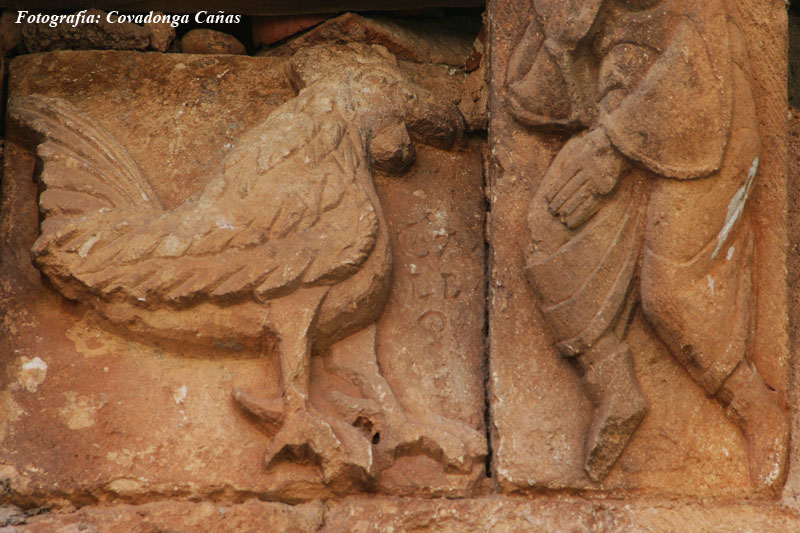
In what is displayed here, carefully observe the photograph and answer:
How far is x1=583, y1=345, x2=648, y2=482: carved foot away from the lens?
3004 millimetres

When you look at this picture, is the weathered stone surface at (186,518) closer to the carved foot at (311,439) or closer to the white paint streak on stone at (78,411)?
the carved foot at (311,439)

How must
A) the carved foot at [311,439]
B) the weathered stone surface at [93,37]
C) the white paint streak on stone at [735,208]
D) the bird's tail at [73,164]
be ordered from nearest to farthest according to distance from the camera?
1. the carved foot at [311,439]
2. the white paint streak on stone at [735,208]
3. the bird's tail at [73,164]
4. the weathered stone surface at [93,37]

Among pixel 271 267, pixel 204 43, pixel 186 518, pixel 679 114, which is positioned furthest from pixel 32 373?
pixel 679 114

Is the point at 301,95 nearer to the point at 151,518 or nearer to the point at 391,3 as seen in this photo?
the point at 391,3

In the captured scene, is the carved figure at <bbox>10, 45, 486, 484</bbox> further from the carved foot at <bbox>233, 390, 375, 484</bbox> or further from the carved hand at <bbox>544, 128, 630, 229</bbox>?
the carved hand at <bbox>544, 128, 630, 229</bbox>

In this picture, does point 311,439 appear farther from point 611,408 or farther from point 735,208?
point 735,208

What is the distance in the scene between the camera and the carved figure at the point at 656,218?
9.91ft

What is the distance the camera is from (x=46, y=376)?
3160 mm

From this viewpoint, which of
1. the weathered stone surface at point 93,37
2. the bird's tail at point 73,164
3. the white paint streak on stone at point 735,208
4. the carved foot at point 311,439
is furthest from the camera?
the weathered stone surface at point 93,37

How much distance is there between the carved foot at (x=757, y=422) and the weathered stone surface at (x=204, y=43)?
190 cm

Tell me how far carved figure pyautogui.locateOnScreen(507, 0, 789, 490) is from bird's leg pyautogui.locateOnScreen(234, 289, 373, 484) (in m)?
0.59

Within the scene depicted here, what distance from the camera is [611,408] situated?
9.91 ft

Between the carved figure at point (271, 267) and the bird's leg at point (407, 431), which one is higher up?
the carved figure at point (271, 267)

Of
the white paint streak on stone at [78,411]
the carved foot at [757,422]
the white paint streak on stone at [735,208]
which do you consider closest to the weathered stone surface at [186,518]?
the white paint streak on stone at [78,411]
